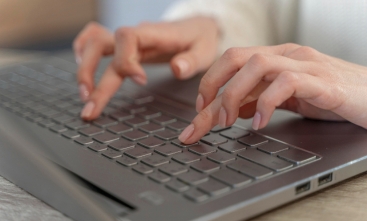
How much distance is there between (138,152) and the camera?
1.78ft

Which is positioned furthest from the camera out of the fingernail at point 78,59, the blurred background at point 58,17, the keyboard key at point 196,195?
the blurred background at point 58,17

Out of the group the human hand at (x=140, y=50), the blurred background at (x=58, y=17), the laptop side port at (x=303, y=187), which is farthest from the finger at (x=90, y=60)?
the blurred background at (x=58, y=17)

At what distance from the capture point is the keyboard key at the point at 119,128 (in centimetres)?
63

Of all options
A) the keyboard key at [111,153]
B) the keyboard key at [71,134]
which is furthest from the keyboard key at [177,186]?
the keyboard key at [71,134]

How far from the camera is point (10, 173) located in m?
0.54

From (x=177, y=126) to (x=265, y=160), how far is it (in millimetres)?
163

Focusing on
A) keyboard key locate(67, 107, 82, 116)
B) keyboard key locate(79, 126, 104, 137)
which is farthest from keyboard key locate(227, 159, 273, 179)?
keyboard key locate(67, 107, 82, 116)

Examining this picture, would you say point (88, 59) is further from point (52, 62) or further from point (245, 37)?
point (245, 37)

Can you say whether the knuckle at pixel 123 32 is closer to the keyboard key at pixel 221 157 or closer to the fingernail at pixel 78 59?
the fingernail at pixel 78 59

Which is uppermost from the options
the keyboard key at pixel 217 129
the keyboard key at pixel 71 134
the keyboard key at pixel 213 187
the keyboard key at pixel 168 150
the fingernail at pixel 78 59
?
the fingernail at pixel 78 59

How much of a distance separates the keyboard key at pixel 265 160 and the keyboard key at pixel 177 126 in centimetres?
12

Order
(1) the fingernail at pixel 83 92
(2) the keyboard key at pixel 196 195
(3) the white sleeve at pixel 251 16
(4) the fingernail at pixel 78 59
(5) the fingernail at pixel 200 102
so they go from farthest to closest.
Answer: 1. (3) the white sleeve at pixel 251 16
2. (4) the fingernail at pixel 78 59
3. (1) the fingernail at pixel 83 92
4. (5) the fingernail at pixel 200 102
5. (2) the keyboard key at pixel 196 195

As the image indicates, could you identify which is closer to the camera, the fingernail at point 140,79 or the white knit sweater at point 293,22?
the fingernail at point 140,79

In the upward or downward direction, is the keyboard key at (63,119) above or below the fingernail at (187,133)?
below
